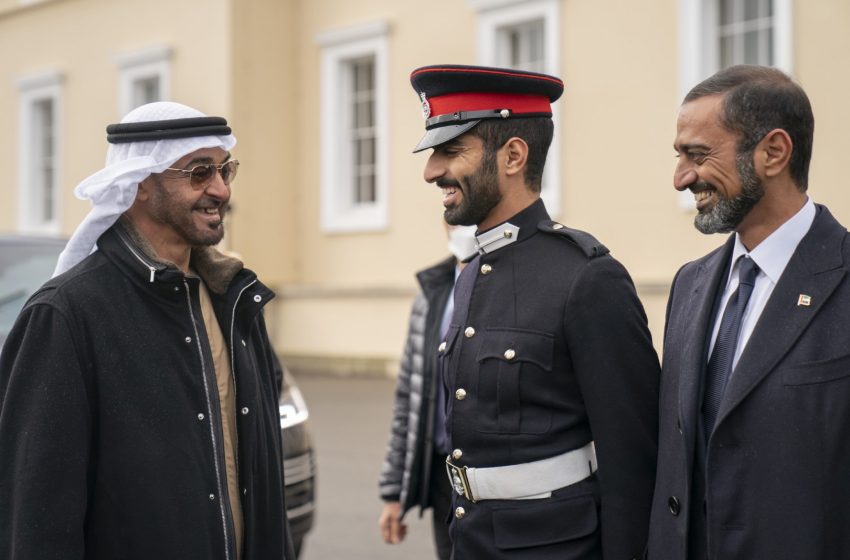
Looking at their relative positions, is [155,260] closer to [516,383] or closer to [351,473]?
[516,383]

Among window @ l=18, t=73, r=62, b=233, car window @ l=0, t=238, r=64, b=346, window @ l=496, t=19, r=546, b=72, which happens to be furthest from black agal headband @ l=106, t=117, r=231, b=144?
window @ l=18, t=73, r=62, b=233

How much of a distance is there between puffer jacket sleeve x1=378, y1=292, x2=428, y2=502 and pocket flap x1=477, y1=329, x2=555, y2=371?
160 cm

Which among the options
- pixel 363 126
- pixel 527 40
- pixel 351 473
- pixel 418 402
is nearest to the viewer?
pixel 418 402

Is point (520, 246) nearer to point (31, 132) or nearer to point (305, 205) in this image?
point (305, 205)

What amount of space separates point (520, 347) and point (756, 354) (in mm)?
684

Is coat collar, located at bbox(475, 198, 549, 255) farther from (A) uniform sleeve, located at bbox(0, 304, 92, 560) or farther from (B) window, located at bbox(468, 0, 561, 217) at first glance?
(B) window, located at bbox(468, 0, 561, 217)

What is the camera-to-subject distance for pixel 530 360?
3.04 metres

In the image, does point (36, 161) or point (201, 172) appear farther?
point (36, 161)

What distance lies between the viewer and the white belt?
3016 millimetres

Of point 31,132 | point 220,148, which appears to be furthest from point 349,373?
point 220,148

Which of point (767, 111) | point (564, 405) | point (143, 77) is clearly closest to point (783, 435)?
point (564, 405)

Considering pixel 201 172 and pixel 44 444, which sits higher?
pixel 201 172

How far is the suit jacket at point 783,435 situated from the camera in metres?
2.46

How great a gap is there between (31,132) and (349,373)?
30.2 feet
